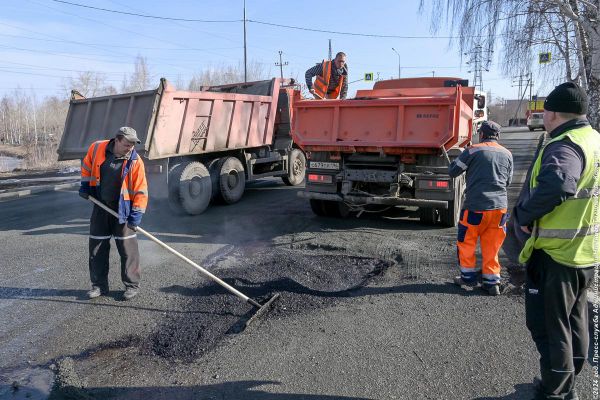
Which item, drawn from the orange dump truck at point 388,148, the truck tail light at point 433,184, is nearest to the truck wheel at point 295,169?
the orange dump truck at point 388,148

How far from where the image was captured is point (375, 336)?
3613 millimetres

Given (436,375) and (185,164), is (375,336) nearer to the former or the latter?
(436,375)

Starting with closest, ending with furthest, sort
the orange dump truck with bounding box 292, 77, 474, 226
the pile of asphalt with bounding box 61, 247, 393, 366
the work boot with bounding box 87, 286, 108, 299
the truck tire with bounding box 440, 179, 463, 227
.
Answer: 1. the pile of asphalt with bounding box 61, 247, 393, 366
2. the work boot with bounding box 87, 286, 108, 299
3. the orange dump truck with bounding box 292, 77, 474, 226
4. the truck tire with bounding box 440, 179, 463, 227

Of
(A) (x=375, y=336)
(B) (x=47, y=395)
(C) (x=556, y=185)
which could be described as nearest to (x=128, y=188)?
(B) (x=47, y=395)

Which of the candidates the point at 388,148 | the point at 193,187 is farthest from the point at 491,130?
the point at 193,187

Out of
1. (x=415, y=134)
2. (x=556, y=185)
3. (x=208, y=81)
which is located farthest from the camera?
→ (x=208, y=81)

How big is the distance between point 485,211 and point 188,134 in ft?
17.6

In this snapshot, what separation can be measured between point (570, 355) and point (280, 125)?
934 centimetres

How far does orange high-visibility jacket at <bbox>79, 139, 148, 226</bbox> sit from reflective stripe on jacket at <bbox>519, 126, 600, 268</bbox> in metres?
3.41

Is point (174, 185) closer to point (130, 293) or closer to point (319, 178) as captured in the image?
point (319, 178)

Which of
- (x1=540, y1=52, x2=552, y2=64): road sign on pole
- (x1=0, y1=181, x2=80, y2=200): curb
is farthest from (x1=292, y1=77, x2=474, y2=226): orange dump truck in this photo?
(x1=540, y1=52, x2=552, y2=64): road sign on pole

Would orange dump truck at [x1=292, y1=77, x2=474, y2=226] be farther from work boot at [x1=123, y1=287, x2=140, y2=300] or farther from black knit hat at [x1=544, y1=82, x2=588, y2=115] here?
black knit hat at [x1=544, y1=82, x2=588, y2=115]

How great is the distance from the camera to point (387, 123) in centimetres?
663

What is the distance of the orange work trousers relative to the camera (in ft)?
14.7
